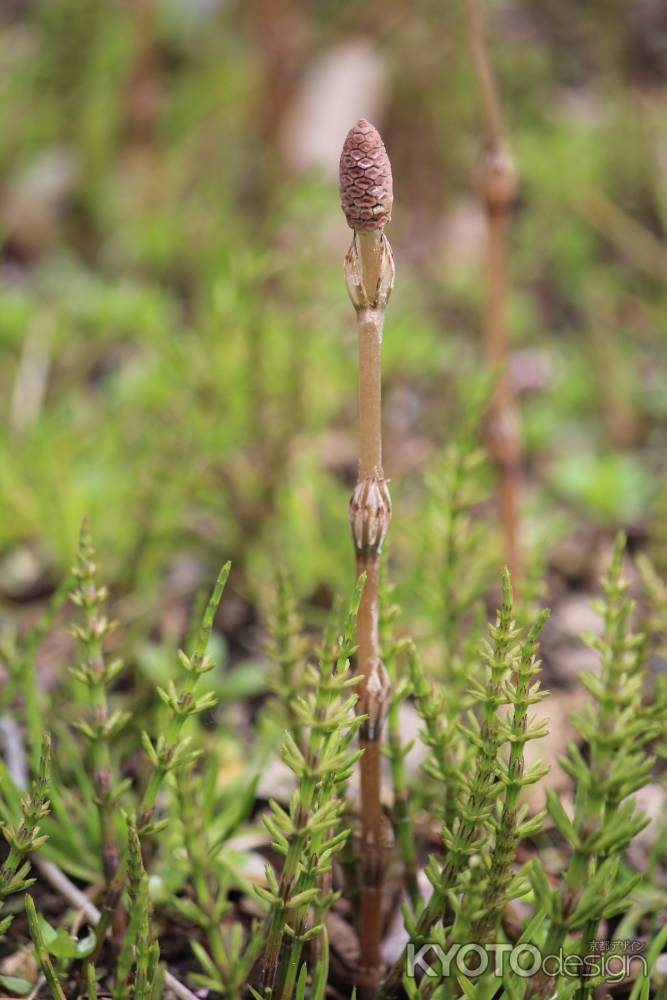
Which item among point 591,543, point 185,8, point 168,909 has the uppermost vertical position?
point 185,8

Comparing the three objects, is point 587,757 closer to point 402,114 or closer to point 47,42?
point 402,114

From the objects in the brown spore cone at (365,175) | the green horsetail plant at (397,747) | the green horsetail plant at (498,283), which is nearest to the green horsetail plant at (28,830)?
the green horsetail plant at (397,747)

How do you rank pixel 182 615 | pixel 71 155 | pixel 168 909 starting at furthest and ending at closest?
pixel 71 155, pixel 182 615, pixel 168 909

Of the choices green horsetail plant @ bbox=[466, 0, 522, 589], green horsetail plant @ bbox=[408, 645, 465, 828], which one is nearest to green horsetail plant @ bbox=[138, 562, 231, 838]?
green horsetail plant @ bbox=[408, 645, 465, 828]

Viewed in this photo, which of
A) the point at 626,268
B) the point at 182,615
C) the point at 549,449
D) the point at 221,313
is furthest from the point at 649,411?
the point at 182,615

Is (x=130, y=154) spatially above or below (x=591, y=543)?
above
